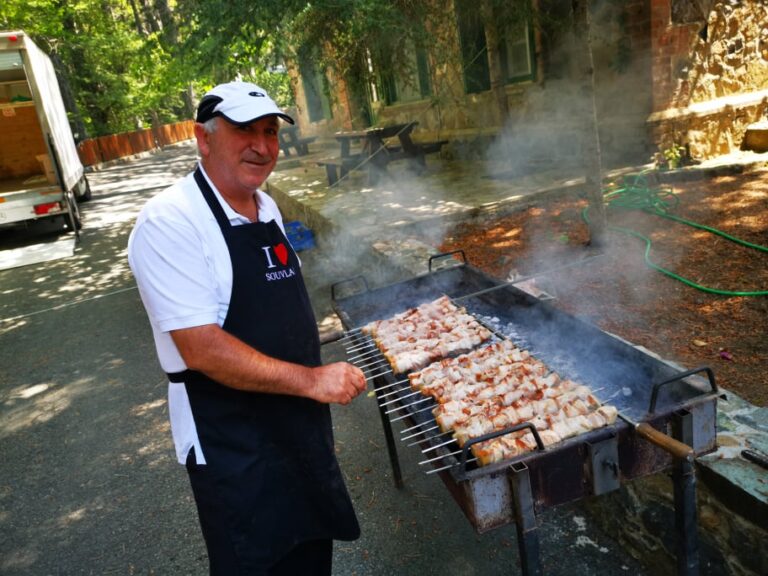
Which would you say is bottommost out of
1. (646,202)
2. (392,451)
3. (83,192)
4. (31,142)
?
(392,451)

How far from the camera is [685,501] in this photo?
2027mm

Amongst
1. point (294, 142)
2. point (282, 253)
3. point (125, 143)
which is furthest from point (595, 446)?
point (125, 143)

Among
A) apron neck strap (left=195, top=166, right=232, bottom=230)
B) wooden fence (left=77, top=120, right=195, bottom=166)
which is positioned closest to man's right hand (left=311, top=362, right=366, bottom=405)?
apron neck strap (left=195, top=166, right=232, bottom=230)

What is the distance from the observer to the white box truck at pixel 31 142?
11.9 m

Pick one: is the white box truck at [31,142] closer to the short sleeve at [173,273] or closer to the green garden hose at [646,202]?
the green garden hose at [646,202]

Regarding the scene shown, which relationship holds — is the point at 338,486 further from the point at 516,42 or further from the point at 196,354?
the point at 516,42

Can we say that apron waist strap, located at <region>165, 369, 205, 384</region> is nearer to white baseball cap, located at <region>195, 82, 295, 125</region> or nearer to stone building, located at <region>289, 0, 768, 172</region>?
white baseball cap, located at <region>195, 82, 295, 125</region>

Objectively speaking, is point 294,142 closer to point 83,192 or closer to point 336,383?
point 83,192

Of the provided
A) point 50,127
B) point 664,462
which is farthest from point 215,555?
point 50,127

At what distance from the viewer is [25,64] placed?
11.7 metres

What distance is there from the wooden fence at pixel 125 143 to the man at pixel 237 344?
29.8 metres

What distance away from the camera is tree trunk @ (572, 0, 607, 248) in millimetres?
5637

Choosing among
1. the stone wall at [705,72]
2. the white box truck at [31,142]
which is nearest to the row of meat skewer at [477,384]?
the stone wall at [705,72]

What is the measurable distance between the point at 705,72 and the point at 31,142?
1661 centimetres
